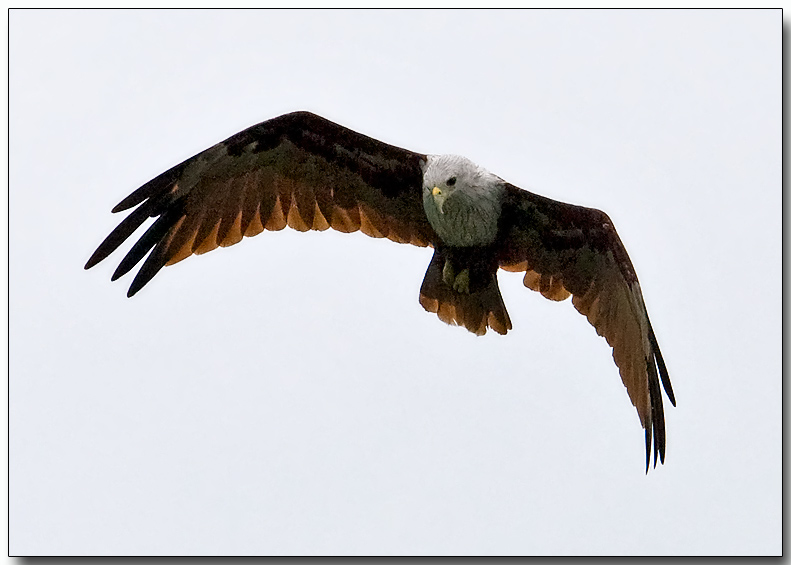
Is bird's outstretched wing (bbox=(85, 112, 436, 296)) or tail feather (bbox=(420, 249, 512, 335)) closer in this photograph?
bird's outstretched wing (bbox=(85, 112, 436, 296))

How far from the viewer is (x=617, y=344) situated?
9.69 meters

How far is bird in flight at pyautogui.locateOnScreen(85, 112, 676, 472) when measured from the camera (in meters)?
9.36

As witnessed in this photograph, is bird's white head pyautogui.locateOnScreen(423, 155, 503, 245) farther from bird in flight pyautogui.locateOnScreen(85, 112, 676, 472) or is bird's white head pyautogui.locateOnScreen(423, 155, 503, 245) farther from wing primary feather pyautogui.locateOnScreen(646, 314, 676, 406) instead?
wing primary feather pyautogui.locateOnScreen(646, 314, 676, 406)

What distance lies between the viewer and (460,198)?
29.7 ft

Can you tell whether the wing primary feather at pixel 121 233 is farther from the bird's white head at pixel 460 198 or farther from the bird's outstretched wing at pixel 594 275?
the bird's outstretched wing at pixel 594 275

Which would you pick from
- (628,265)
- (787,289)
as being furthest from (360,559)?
(787,289)

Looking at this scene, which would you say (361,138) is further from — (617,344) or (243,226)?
(617,344)

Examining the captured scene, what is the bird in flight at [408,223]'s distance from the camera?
9359 mm

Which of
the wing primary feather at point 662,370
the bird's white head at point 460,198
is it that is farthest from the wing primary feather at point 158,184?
the wing primary feather at point 662,370

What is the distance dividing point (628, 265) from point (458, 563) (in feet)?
7.15

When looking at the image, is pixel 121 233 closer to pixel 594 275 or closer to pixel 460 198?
pixel 460 198

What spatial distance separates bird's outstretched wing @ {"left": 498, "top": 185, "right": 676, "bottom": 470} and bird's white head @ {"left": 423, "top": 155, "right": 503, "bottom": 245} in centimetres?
19

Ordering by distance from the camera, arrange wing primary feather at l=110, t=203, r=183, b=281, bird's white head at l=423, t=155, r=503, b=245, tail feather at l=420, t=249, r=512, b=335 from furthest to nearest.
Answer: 1. tail feather at l=420, t=249, r=512, b=335
2. wing primary feather at l=110, t=203, r=183, b=281
3. bird's white head at l=423, t=155, r=503, b=245

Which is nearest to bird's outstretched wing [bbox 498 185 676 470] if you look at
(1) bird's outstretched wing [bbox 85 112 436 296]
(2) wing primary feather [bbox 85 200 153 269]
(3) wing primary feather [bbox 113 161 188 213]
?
(1) bird's outstretched wing [bbox 85 112 436 296]
